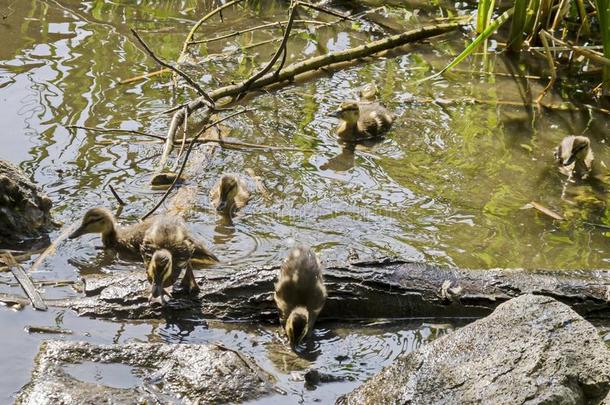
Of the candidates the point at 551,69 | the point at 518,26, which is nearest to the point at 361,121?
the point at 551,69

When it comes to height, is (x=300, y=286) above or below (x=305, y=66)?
below

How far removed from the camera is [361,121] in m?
7.66

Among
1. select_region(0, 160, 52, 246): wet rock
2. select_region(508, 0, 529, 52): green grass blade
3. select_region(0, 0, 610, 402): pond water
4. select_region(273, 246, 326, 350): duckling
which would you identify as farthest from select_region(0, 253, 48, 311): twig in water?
select_region(508, 0, 529, 52): green grass blade

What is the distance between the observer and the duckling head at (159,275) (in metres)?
5.02

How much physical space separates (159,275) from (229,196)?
1.39m

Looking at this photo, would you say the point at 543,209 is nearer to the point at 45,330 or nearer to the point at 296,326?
the point at 296,326

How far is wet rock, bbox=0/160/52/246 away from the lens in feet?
19.0

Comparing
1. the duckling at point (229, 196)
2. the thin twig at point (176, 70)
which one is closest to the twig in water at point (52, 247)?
the duckling at point (229, 196)

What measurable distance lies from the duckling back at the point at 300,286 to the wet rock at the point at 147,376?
20.9 inches

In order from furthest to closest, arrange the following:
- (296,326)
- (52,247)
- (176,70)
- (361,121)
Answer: (361,121), (176,70), (52,247), (296,326)

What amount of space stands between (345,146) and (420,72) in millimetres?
1762

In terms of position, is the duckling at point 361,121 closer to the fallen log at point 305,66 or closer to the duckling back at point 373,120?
the duckling back at point 373,120

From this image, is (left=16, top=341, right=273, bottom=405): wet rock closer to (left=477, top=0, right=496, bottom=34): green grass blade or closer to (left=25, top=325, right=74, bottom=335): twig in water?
(left=25, top=325, right=74, bottom=335): twig in water

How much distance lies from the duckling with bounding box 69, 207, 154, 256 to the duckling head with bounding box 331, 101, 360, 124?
2.29m
